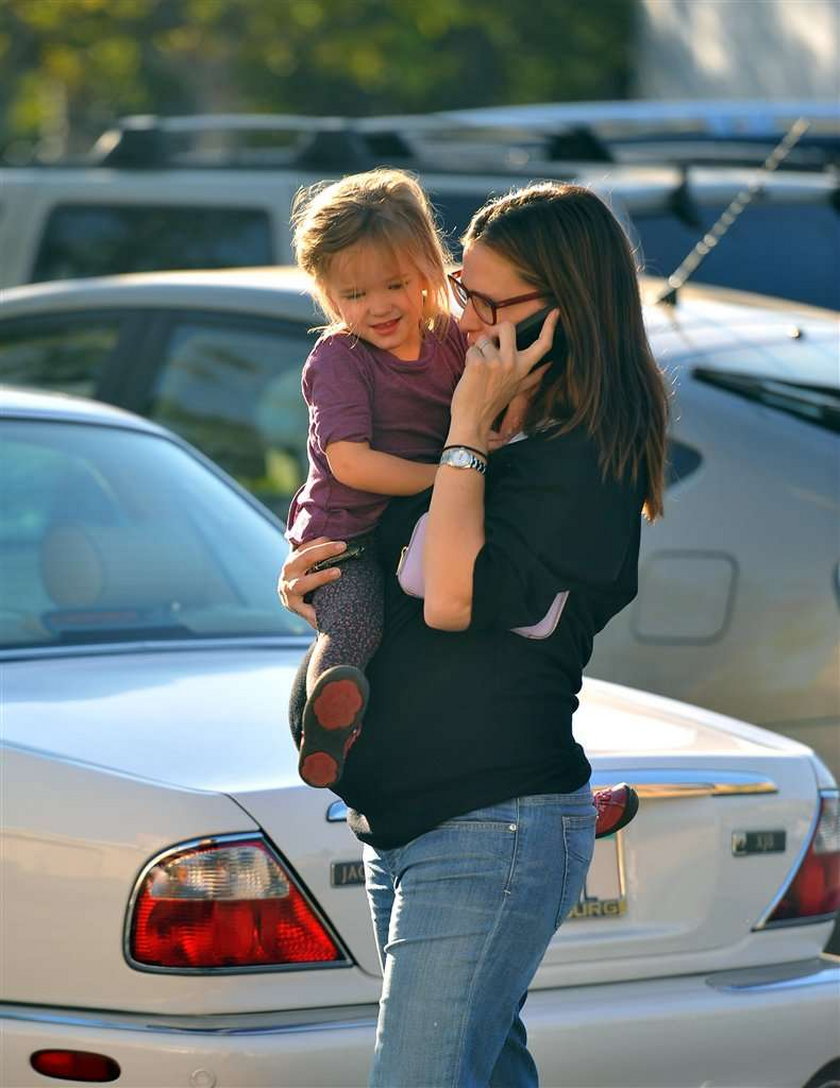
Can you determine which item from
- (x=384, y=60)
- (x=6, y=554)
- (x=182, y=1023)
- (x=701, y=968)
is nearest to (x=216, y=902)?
(x=182, y=1023)

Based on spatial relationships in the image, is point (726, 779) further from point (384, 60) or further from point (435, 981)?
point (384, 60)

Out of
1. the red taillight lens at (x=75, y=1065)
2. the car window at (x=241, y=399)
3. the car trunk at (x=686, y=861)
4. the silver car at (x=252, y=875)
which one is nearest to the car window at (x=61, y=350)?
the car window at (x=241, y=399)

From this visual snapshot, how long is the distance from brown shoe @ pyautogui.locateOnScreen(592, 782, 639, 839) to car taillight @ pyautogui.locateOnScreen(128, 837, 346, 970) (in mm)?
562

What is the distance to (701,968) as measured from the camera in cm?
364

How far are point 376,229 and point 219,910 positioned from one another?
3.69ft

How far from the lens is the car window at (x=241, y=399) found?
19.8 ft

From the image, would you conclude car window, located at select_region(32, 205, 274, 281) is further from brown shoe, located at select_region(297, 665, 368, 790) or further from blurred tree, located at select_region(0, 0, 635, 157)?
blurred tree, located at select_region(0, 0, 635, 157)

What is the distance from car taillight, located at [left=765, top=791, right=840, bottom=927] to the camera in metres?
3.76

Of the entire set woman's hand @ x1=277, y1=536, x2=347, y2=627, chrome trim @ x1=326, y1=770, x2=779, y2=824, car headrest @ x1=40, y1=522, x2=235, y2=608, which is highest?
car headrest @ x1=40, y1=522, x2=235, y2=608

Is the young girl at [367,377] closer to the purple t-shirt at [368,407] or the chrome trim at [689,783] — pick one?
the purple t-shirt at [368,407]

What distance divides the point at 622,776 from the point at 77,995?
984 mm

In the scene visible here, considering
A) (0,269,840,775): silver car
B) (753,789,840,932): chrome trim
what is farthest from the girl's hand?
(0,269,840,775): silver car

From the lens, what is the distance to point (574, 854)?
2.85 metres

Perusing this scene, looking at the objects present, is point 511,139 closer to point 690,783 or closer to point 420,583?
point 690,783
